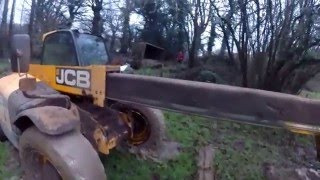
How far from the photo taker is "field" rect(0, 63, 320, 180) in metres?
5.05

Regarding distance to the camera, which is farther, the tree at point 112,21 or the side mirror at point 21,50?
the tree at point 112,21

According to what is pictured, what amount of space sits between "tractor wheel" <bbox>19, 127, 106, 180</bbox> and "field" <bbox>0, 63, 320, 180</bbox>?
1427mm

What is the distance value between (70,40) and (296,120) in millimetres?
3600

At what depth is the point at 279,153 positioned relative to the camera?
593cm

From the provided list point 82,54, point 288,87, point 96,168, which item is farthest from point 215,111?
point 288,87

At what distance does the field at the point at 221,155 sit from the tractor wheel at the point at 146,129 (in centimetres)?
20

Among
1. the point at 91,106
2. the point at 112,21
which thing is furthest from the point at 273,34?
the point at 112,21

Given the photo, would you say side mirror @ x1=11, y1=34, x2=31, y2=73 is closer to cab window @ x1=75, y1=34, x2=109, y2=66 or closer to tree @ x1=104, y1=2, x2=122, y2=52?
cab window @ x1=75, y1=34, x2=109, y2=66

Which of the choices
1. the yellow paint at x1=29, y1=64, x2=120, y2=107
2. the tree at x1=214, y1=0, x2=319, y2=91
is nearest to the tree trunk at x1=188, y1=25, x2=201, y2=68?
the tree at x1=214, y1=0, x2=319, y2=91

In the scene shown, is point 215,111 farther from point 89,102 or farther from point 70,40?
point 70,40

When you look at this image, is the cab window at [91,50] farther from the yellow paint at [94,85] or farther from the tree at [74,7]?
the tree at [74,7]

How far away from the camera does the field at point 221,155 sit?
505 centimetres

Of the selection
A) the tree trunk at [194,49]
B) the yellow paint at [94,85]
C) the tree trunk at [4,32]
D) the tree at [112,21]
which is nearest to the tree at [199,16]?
the tree trunk at [194,49]

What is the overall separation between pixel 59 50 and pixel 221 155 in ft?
8.55
